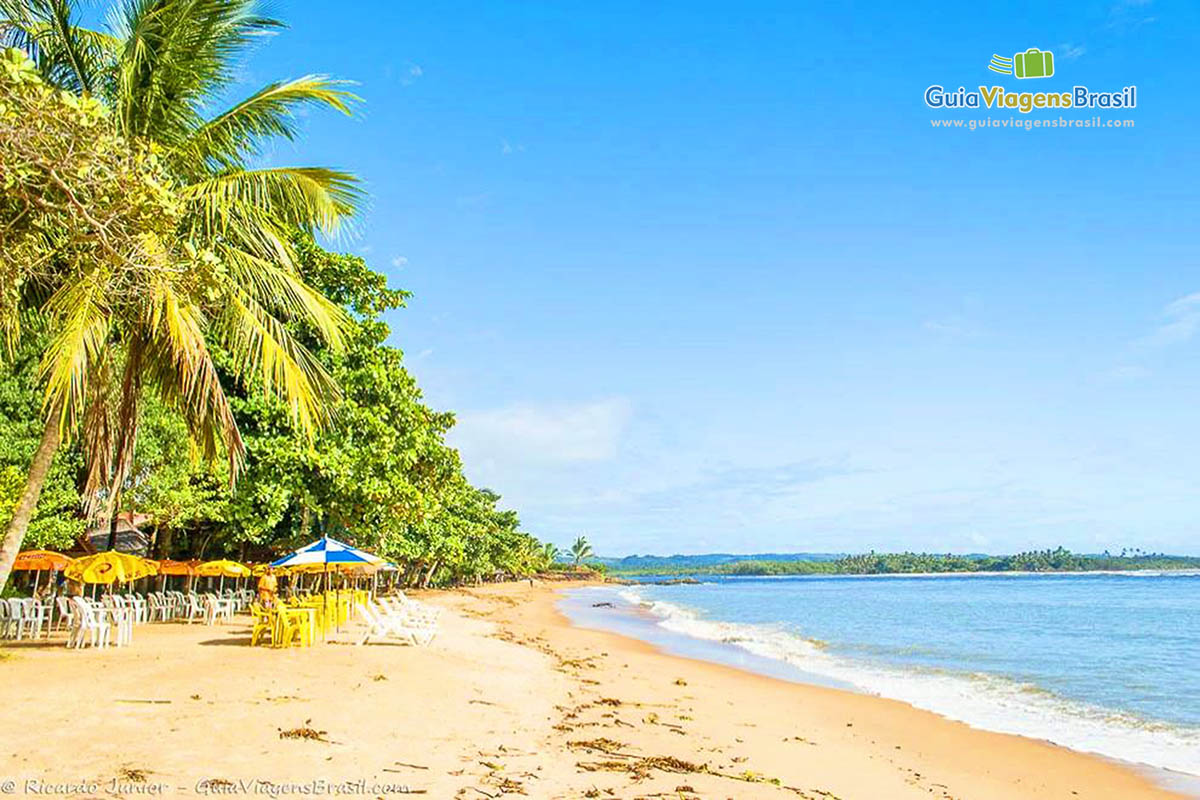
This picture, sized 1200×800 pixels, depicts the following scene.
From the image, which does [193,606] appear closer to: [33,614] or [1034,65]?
[33,614]

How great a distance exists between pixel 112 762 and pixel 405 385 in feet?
51.4

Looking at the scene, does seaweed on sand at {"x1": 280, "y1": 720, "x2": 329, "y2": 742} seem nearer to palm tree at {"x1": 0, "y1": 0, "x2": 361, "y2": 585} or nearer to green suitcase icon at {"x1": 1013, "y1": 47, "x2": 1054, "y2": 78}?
palm tree at {"x1": 0, "y1": 0, "x2": 361, "y2": 585}

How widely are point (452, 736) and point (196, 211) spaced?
20.4 feet

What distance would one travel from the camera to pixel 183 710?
8008mm

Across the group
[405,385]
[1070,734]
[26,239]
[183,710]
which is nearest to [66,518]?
[405,385]

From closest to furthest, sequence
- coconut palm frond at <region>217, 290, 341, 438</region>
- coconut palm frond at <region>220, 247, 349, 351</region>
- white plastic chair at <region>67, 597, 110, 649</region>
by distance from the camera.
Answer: coconut palm frond at <region>217, 290, 341, 438</region> → coconut palm frond at <region>220, 247, 349, 351</region> → white plastic chair at <region>67, 597, 110, 649</region>

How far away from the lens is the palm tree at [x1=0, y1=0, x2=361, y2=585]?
27.1 ft

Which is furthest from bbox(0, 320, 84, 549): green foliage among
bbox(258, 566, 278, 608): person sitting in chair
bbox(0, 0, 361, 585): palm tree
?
bbox(0, 0, 361, 585): palm tree

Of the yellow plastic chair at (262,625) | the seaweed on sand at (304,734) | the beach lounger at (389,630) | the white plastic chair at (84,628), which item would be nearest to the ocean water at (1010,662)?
the beach lounger at (389,630)

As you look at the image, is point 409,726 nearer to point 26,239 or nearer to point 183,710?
point 183,710

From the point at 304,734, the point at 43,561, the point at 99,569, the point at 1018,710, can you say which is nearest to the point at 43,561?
the point at 43,561

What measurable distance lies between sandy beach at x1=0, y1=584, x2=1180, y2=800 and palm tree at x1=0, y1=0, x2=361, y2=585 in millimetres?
2515

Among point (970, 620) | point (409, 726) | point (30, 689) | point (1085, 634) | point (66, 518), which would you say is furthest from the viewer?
point (970, 620)

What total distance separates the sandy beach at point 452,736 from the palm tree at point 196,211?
252cm
